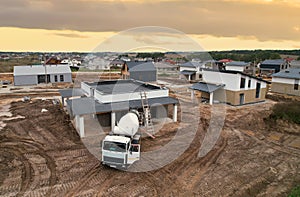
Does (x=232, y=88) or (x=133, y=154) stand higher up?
(x=232, y=88)

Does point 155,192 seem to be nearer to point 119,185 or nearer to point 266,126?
point 119,185

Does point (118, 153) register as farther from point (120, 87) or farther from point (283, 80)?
point (283, 80)

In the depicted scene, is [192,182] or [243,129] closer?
[192,182]

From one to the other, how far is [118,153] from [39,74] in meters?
38.3

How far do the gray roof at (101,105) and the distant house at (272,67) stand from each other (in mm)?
48564

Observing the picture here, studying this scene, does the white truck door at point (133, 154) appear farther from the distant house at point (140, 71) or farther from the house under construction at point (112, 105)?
the distant house at point (140, 71)

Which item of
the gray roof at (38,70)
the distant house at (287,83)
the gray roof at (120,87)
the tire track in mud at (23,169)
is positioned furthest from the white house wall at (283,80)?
the gray roof at (38,70)

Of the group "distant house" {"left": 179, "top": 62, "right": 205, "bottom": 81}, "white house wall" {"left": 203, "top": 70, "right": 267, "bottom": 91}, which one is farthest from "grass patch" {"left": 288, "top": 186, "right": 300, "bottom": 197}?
"distant house" {"left": 179, "top": 62, "right": 205, "bottom": 81}

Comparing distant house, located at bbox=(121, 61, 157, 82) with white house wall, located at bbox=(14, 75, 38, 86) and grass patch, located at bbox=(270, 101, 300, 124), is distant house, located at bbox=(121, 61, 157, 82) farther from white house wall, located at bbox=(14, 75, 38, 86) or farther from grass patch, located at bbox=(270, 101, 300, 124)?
grass patch, located at bbox=(270, 101, 300, 124)

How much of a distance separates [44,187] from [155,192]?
5407 millimetres

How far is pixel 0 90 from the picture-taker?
38.7 metres

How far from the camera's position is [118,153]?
12438 mm

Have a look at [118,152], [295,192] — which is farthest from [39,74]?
[295,192]

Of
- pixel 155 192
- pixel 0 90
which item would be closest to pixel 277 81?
pixel 155 192
